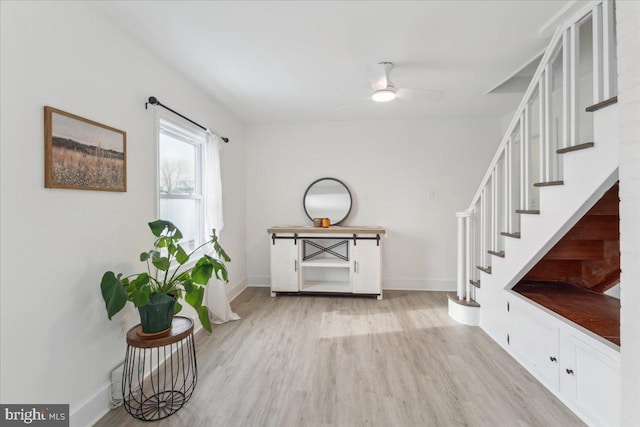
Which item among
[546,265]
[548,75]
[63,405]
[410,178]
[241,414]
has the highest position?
[548,75]

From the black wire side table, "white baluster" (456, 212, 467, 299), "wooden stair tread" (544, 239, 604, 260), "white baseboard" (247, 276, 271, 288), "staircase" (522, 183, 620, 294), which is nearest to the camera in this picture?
the black wire side table

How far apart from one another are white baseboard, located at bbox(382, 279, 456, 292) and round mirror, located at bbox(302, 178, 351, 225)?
1.21 metres

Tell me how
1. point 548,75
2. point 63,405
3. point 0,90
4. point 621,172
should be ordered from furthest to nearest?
point 548,75 < point 63,405 < point 0,90 < point 621,172

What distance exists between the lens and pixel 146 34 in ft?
7.39

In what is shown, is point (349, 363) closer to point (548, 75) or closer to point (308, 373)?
point (308, 373)

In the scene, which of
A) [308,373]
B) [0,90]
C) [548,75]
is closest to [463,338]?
[308,373]

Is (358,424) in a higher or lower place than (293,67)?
lower

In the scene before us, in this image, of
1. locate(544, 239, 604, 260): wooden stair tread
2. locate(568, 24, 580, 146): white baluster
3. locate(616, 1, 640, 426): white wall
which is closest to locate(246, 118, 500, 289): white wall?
locate(544, 239, 604, 260): wooden stair tread

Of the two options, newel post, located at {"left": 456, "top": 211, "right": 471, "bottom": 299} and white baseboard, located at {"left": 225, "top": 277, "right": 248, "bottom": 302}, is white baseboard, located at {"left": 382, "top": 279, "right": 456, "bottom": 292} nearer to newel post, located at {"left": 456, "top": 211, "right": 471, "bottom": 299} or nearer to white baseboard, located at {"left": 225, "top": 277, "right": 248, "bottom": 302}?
newel post, located at {"left": 456, "top": 211, "right": 471, "bottom": 299}

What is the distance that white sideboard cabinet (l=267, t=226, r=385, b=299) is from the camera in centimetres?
415

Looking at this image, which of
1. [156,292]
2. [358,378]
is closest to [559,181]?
[358,378]

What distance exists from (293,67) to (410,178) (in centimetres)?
254

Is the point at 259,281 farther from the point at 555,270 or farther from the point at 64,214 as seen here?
the point at 555,270

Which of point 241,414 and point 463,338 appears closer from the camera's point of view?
point 241,414
